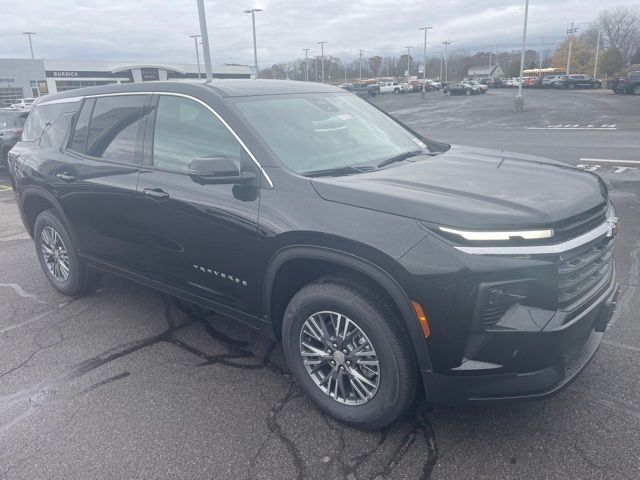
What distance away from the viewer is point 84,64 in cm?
7269

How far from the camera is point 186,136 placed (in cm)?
368

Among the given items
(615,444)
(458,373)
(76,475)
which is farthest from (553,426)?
(76,475)

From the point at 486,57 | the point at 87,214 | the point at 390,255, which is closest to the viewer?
the point at 390,255

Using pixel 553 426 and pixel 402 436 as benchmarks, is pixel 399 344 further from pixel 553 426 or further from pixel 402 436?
pixel 553 426

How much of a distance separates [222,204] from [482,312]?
1.69m

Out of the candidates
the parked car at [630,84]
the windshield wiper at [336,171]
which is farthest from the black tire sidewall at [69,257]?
the parked car at [630,84]

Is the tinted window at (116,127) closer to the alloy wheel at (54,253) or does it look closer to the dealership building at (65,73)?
the alloy wheel at (54,253)

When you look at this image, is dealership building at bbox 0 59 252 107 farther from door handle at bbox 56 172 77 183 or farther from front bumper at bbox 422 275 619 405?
front bumper at bbox 422 275 619 405

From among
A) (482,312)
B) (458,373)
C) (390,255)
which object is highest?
(390,255)

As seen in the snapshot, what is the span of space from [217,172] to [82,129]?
210 centimetres

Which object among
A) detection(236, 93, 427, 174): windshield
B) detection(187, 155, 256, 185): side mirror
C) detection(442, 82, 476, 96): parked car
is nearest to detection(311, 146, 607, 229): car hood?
detection(236, 93, 427, 174): windshield

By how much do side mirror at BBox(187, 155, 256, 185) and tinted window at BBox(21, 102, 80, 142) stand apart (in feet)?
7.23

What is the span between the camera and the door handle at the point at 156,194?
3.65 m

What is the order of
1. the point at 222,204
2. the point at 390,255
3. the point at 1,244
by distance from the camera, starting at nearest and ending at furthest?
the point at 390,255 → the point at 222,204 → the point at 1,244
